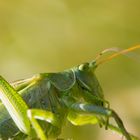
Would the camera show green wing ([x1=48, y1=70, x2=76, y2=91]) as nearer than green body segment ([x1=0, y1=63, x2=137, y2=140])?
No

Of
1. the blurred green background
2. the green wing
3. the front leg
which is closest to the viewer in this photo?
the front leg

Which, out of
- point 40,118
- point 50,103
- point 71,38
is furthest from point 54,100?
point 71,38

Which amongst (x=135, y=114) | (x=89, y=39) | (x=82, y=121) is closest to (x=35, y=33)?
(x=89, y=39)

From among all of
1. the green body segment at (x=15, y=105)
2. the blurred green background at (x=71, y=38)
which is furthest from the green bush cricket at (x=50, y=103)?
the blurred green background at (x=71, y=38)

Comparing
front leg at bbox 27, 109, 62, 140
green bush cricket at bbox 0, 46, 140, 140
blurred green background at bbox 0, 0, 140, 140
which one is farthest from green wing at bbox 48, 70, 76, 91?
blurred green background at bbox 0, 0, 140, 140

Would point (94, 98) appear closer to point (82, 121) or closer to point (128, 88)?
point (82, 121)

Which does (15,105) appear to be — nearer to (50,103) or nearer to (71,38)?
(50,103)

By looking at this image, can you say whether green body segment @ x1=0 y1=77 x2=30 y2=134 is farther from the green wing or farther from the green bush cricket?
the green wing
